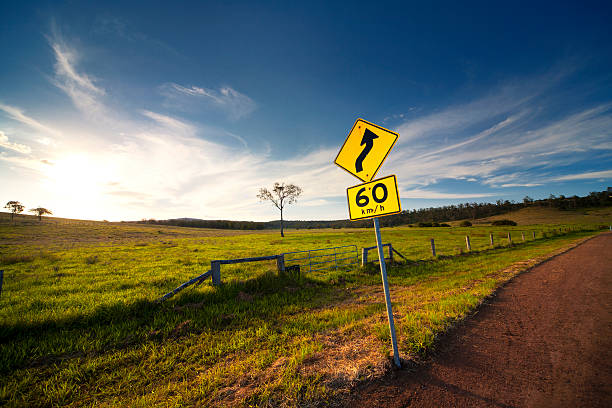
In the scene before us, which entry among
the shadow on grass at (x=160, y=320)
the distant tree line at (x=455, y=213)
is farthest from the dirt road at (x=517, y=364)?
the distant tree line at (x=455, y=213)

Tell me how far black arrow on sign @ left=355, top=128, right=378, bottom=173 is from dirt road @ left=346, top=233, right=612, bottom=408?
3.15 m

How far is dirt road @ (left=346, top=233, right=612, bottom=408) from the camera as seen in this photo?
2.63 m

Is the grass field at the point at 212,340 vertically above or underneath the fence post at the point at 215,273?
underneath

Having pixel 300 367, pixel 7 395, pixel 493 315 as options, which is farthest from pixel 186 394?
pixel 493 315

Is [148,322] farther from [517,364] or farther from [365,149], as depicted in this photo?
[517,364]

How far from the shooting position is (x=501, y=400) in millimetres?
2600

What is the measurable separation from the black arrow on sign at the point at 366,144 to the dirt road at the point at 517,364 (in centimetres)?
315

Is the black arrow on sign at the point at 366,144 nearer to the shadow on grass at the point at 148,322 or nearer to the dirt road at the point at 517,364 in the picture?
the dirt road at the point at 517,364

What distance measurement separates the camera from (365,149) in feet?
11.4

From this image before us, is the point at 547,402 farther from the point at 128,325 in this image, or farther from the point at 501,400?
the point at 128,325

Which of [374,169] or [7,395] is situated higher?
[374,169]

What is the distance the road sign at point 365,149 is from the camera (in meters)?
3.29

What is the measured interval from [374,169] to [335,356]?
3.21 metres

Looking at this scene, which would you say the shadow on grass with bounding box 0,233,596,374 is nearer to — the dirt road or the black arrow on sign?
the dirt road
